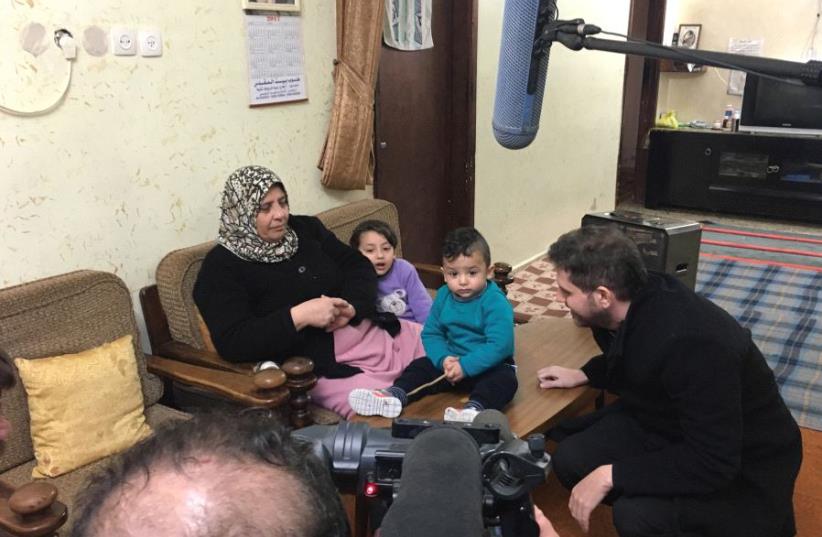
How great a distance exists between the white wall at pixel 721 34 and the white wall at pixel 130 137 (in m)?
4.36

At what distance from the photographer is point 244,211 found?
2186 mm

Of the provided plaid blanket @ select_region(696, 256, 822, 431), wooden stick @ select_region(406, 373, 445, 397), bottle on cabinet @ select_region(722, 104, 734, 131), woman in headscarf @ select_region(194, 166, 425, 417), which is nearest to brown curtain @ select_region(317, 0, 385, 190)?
woman in headscarf @ select_region(194, 166, 425, 417)

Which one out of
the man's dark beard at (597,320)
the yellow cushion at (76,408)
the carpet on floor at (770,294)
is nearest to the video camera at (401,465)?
the man's dark beard at (597,320)

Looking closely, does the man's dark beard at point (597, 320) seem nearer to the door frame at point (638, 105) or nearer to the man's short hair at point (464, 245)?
the man's short hair at point (464, 245)

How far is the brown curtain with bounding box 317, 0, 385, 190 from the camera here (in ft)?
8.91

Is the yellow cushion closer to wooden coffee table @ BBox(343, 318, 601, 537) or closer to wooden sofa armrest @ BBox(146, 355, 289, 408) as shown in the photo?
wooden sofa armrest @ BBox(146, 355, 289, 408)

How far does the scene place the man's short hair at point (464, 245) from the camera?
212 cm

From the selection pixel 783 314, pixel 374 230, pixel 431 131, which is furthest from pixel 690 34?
pixel 374 230

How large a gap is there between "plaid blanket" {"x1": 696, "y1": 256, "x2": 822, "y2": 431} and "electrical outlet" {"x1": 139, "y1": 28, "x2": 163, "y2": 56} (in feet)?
8.71

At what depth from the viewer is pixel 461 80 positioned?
142 inches

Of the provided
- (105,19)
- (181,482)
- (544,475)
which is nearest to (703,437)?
(544,475)

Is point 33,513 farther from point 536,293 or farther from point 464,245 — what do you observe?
point 536,293

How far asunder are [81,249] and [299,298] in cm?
65

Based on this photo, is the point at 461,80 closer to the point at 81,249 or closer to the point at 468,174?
the point at 468,174
